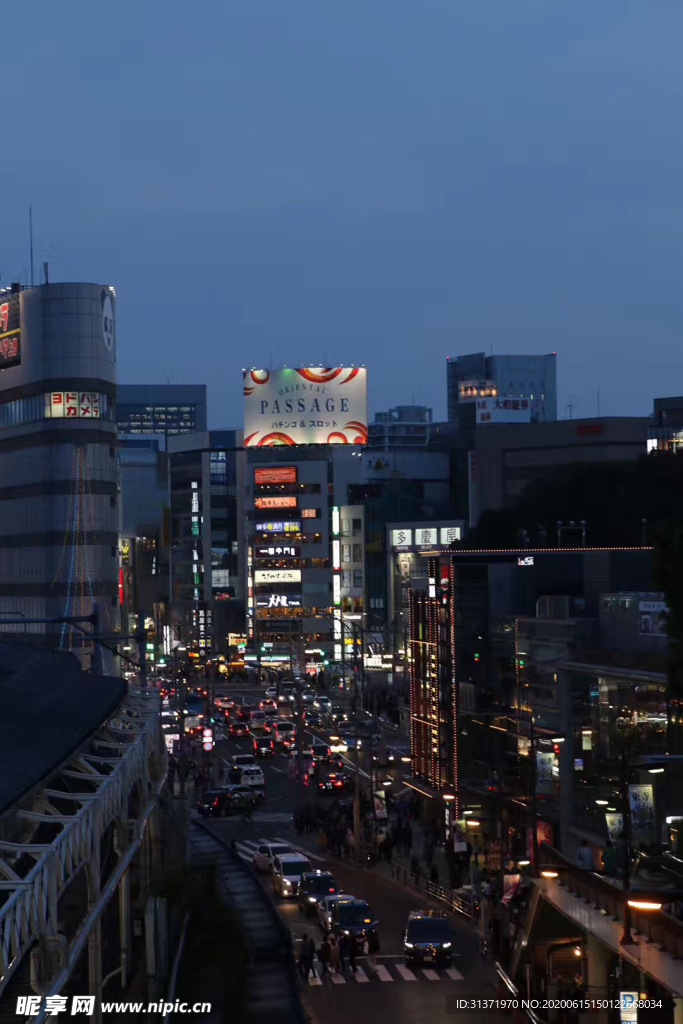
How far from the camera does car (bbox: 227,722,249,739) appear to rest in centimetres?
7844

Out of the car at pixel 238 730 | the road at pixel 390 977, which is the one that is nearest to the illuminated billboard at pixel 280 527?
the car at pixel 238 730

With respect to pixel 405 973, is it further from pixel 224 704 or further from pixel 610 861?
pixel 224 704

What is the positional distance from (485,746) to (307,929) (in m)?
13.1

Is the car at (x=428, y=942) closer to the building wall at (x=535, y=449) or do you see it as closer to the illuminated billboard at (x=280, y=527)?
the building wall at (x=535, y=449)

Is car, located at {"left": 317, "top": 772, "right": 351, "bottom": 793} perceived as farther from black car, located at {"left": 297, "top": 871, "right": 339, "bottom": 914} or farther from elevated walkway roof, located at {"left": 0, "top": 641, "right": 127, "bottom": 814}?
elevated walkway roof, located at {"left": 0, "top": 641, "right": 127, "bottom": 814}

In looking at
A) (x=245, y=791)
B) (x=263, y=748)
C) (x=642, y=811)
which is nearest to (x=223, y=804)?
(x=245, y=791)

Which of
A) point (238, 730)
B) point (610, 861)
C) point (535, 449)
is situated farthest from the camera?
point (535, 449)

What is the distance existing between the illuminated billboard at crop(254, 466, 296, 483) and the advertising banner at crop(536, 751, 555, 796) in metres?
91.1

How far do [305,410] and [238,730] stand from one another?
4914cm

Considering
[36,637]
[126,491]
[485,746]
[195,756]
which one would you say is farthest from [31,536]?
[126,491]

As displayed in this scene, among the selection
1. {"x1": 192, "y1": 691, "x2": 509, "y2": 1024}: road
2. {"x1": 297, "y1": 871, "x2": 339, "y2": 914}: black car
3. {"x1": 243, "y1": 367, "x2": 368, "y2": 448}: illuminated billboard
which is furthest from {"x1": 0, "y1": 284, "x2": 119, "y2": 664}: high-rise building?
{"x1": 297, "y1": 871, "x2": 339, "y2": 914}: black car

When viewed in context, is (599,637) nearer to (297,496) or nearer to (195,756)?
Result: (195,756)

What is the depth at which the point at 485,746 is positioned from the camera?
4506 centimetres

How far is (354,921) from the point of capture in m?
31.3
